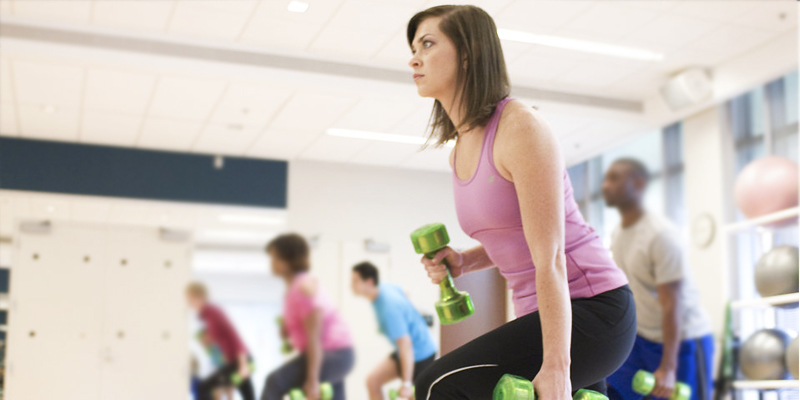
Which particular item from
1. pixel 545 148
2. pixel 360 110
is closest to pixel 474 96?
pixel 545 148

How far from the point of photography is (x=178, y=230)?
6.43 feet

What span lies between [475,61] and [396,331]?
104 centimetres

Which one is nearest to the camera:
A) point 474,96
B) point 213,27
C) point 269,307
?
point 474,96

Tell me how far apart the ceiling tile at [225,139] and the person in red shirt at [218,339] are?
52.1 inches

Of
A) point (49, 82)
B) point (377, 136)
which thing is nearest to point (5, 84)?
point (49, 82)

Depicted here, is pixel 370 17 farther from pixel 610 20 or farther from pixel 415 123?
pixel 610 20

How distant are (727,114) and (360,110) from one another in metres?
4.24

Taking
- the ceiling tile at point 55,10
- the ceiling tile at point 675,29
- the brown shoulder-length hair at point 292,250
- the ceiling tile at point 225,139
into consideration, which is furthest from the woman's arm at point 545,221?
the ceiling tile at point 675,29

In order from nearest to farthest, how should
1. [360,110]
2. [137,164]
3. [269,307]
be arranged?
[269,307] < [360,110] < [137,164]

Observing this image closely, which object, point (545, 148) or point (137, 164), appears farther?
point (137, 164)

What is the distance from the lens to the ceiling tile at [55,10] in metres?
4.12

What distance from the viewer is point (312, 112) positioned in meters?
2.89

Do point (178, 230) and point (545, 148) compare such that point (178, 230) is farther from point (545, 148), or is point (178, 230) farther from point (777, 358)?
point (777, 358)

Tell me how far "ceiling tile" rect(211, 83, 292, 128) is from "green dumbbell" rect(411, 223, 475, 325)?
1311 millimetres
